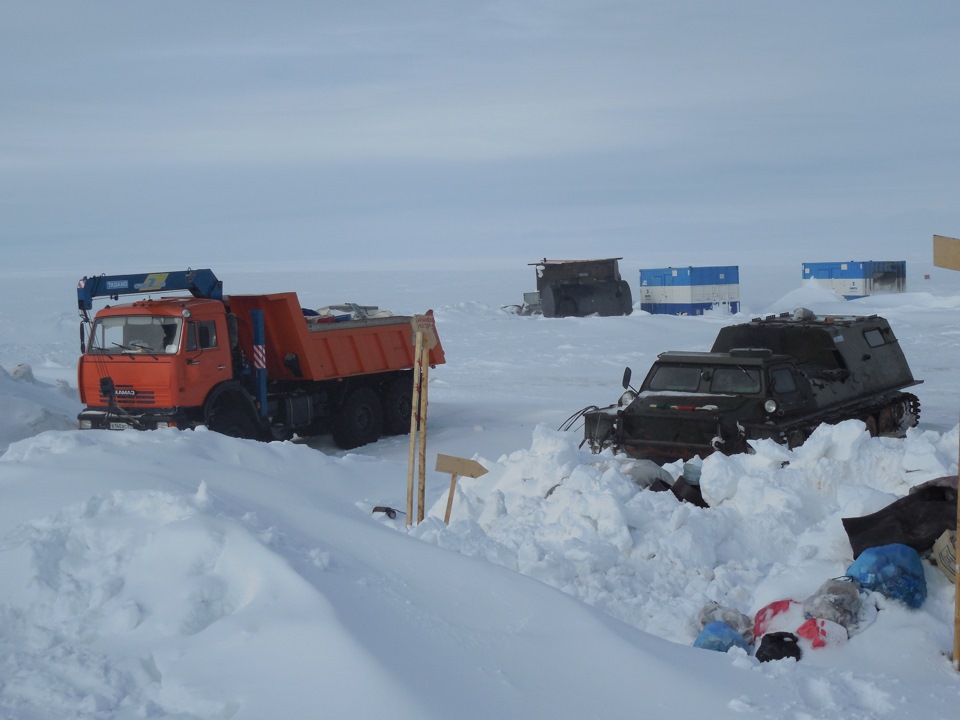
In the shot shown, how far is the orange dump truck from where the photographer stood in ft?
42.5

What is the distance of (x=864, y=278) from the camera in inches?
1848

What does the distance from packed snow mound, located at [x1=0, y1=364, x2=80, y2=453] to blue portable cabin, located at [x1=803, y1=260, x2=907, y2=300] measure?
38.6 metres

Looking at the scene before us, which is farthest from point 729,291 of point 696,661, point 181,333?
point 696,661

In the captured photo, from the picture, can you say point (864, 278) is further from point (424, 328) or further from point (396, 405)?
point (424, 328)

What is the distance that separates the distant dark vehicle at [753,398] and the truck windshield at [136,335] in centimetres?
546

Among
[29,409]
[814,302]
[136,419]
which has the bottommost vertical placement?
[29,409]

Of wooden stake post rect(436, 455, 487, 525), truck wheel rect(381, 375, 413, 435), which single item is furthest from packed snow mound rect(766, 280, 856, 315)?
wooden stake post rect(436, 455, 487, 525)

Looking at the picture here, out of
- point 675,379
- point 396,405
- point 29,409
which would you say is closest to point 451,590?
point 675,379

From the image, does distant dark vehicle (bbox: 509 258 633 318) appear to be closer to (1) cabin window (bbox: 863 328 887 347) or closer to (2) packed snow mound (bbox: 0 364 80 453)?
(2) packed snow mound (bbox: 0 364 80 453)

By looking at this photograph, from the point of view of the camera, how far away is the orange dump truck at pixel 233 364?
42.5 feet

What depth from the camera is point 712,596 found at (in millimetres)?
6539

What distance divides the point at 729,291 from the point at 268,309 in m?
30.5

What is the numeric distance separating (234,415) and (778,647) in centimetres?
978

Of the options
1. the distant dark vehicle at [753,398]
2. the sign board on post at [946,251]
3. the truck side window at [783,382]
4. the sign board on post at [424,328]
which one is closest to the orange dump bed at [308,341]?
the distant dark vehicle at [753,398]
